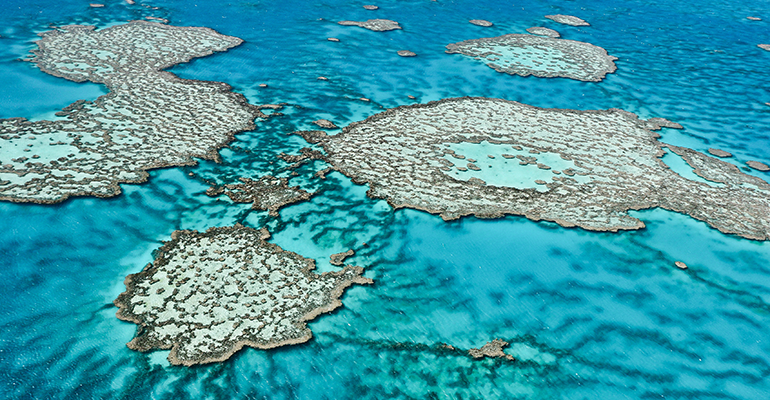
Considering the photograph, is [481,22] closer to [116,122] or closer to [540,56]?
[540,56]

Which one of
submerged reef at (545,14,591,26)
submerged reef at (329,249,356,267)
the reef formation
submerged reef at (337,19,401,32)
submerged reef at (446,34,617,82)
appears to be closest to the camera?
submerged reef at (329,249,356,267)

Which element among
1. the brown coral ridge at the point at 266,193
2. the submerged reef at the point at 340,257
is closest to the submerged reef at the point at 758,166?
the submerged reef at the point at 340,257

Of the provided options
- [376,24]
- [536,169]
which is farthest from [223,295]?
[376,24]

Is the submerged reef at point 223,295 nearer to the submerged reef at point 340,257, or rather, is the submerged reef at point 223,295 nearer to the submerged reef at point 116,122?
the submerged reef at point 340,257

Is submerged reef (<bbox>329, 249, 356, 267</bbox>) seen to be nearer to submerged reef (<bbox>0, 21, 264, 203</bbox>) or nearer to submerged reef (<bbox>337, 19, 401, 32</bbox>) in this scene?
submerged reef (<bbox>0, 21, 264, 203</bbox>)

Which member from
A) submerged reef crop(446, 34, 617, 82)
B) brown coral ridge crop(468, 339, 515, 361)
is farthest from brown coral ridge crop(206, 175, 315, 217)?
submerged reef crop(446, 34, 617, 82)

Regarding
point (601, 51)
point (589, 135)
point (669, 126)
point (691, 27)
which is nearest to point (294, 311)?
point (589, 135)

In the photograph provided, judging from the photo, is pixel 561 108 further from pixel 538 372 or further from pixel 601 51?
pixel 538 372

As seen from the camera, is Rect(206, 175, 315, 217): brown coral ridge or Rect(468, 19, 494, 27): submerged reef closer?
Rect(206, 175, 315, 217): brown coral ridge
